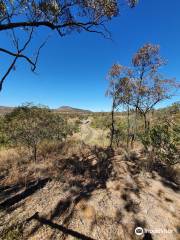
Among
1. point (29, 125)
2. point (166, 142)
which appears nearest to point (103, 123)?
point (29, 125)

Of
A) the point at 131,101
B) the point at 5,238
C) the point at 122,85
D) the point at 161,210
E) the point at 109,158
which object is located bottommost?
the point at 5,238

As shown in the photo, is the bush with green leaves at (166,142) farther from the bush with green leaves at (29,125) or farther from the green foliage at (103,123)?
the green foliage at (103,123)

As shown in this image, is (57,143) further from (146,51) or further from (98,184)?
(146,51)

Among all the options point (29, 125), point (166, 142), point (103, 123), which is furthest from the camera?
point (103, 123)

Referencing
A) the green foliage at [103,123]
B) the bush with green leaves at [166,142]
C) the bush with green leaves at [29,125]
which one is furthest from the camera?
the green foliage at [103,123]

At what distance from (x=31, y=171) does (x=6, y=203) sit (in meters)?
3.25

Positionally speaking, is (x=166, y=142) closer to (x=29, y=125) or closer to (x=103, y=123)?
(x=29, y=125)

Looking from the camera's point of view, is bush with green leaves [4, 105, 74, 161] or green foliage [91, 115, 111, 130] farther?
green foliage [91, 115, 111, 130]

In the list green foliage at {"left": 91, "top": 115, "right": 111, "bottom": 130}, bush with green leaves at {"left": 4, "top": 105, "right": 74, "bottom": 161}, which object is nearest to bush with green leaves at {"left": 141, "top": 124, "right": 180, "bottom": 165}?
bush with green leaves at {"left": 4, "top": 105, "right": 74, "bottom": 161}

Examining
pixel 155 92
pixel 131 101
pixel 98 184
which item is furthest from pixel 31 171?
pixel 155 92

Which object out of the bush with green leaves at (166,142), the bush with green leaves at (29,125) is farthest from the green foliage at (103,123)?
the bush with green leaves at (166,142)

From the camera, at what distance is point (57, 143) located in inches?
568

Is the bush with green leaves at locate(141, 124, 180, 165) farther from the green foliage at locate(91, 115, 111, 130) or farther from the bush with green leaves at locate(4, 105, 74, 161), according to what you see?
the green foliage at locate(91, 115, 111, 130)

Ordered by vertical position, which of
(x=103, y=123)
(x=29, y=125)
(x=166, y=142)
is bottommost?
(x=166, y=142)
